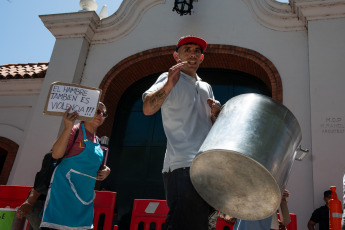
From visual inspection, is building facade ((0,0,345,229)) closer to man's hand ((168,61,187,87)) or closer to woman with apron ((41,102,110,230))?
woman with apron ((41,102,110,230))

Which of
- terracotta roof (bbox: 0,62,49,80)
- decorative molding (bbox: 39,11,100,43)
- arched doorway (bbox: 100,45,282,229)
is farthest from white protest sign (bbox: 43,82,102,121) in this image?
terracotta roof (bbox: 0,62,49,80)

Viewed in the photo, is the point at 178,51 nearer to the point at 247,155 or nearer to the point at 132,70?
the point at 247,155

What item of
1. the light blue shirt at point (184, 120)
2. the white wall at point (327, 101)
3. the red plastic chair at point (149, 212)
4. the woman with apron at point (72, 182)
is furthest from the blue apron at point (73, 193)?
the white wall at point (327, 101)

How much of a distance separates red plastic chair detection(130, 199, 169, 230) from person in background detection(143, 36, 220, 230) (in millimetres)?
1905

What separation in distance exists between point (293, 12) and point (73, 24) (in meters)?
4.77

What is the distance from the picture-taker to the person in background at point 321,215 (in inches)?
168

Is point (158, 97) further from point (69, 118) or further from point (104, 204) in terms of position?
point (104, 204)

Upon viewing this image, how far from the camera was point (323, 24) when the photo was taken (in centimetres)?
561

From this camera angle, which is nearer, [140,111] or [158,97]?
[158,97]

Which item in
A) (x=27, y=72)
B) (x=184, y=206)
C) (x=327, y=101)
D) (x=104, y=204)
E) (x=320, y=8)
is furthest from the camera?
(x=27, y=72)

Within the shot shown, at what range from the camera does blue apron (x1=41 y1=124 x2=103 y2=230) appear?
8.27 ft

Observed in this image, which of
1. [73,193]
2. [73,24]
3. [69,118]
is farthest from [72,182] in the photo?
[73,24]

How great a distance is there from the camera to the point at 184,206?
1.62 meters

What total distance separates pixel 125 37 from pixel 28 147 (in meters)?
3.18
